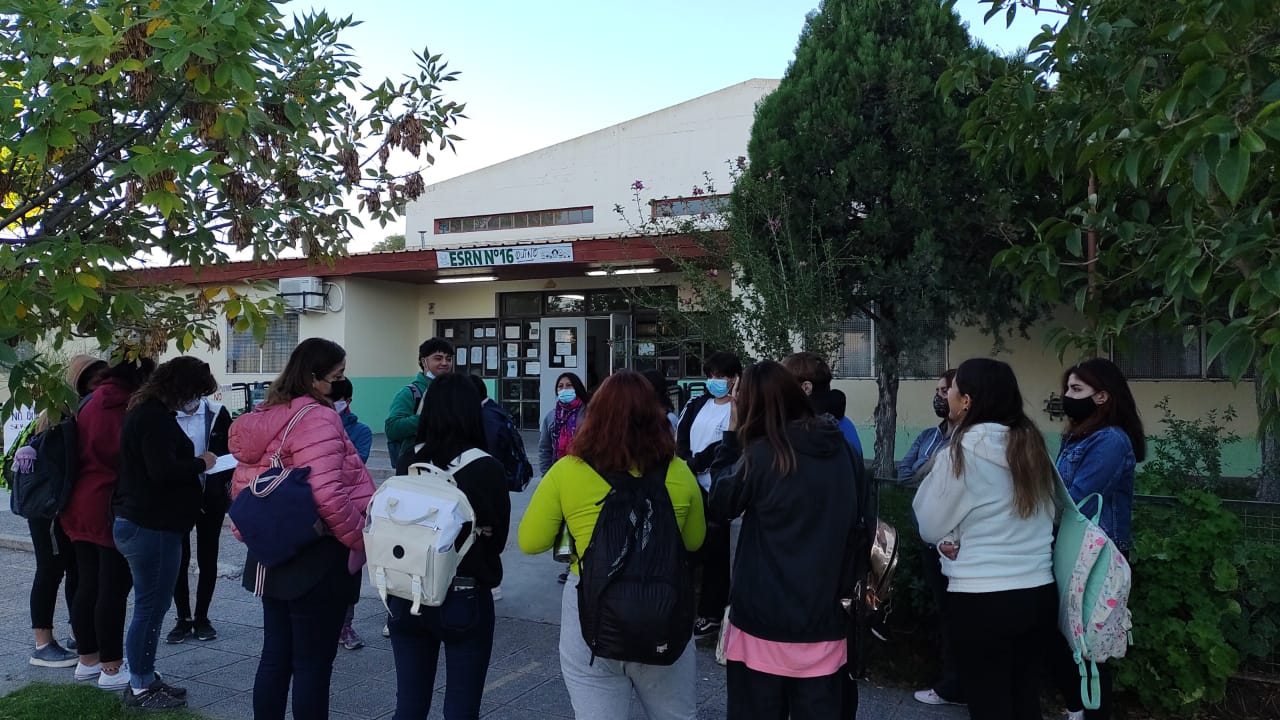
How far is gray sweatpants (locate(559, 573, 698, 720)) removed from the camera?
3.02 m

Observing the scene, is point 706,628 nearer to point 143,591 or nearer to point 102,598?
point 143,591

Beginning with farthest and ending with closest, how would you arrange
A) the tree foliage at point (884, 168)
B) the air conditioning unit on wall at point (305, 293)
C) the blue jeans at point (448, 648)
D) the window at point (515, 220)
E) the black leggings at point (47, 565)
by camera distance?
the window at point (515, 220) → the air conditioning unit on wall at point (305, 293) → the tree foliage at point (884, 168) → the black leggings at point (47, 565) → the blue jeans at point (448, 648)

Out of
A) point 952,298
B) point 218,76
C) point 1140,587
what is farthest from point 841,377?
point 218,76

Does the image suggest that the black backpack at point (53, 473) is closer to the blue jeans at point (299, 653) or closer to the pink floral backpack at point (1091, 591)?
the blue jeans at point (299, 653)

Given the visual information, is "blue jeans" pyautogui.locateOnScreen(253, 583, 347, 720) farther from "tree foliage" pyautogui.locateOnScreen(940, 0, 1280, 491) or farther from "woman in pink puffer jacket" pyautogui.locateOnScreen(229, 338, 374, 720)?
"tree foliage" pyautogui.locateOnScreen(940, 0, 1280, 491)

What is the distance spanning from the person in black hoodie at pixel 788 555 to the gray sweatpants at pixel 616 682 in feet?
0.62

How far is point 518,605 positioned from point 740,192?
470 centimetres

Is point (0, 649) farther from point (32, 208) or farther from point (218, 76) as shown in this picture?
point (218, 76)

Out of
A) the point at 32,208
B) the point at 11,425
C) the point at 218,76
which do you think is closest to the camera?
the point at 218,76

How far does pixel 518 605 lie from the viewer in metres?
6.25

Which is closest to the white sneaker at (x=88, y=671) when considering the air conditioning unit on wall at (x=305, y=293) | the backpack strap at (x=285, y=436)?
the backpack strap at (x=285, y=436)

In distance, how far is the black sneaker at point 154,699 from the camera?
432cm

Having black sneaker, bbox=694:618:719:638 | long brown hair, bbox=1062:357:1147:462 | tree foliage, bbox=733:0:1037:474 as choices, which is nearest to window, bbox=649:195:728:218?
tree foliage, bbox=733:0:1037:474

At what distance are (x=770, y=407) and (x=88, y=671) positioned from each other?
4.29 meters
